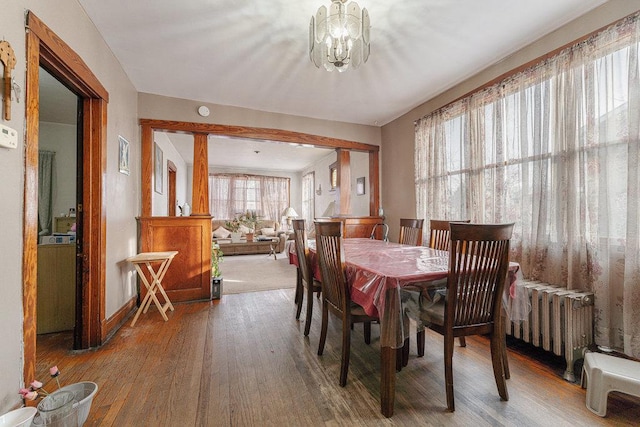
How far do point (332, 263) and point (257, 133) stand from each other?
265 centimetres

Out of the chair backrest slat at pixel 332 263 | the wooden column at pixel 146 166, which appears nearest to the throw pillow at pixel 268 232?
the wooden column at pixel 146 166

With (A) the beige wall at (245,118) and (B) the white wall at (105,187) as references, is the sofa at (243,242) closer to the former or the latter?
(A) the beige wall at (245,118)

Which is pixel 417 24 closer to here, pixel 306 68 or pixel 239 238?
pixel 306 68

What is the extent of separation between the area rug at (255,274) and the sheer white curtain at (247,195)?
7.92 ft

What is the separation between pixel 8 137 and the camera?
121cm

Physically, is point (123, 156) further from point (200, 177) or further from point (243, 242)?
point (243, 242)

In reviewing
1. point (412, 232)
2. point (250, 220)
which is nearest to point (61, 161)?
point (250, 220)

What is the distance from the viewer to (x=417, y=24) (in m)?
2.11

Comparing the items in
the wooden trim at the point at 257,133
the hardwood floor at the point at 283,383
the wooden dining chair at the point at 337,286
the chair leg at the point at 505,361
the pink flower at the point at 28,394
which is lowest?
the hardwood floor at the point at 283,383

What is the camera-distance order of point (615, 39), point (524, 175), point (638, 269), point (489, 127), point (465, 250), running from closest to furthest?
point (465, 250) → point (638, 269) → point (615, 39) → point (524, 175) → point (489, 127)

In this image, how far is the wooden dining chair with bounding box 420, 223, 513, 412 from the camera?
4.59ft

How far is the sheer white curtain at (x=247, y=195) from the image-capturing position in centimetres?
847

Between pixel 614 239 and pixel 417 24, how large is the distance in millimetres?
2057

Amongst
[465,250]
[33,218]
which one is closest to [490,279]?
[465,250]
